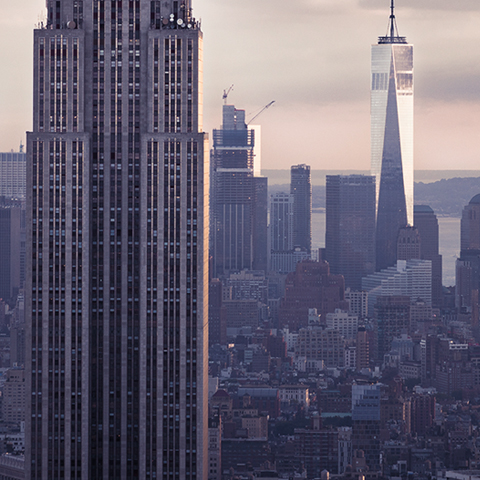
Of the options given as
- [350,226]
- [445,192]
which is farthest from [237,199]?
[445,192]

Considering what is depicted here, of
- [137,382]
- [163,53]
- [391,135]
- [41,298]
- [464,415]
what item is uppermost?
[391,135]

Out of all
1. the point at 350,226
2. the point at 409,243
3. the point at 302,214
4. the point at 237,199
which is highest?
the point at 237,199

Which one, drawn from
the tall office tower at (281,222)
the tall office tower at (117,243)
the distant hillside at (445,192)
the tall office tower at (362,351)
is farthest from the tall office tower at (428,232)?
the tall office tower at (117,243)

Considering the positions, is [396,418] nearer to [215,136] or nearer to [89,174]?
[89,174]

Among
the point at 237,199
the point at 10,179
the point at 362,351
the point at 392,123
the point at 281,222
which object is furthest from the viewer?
the point at 392,123

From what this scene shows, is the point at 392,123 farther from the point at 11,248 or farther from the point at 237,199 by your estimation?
the point at 11,248

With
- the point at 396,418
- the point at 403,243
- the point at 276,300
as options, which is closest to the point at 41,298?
the point at 396,418

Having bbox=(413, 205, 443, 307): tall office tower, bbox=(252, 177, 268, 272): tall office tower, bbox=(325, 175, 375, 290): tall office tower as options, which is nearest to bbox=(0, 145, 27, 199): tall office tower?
bbox=(252, 177, 268, 272): tall office tower
